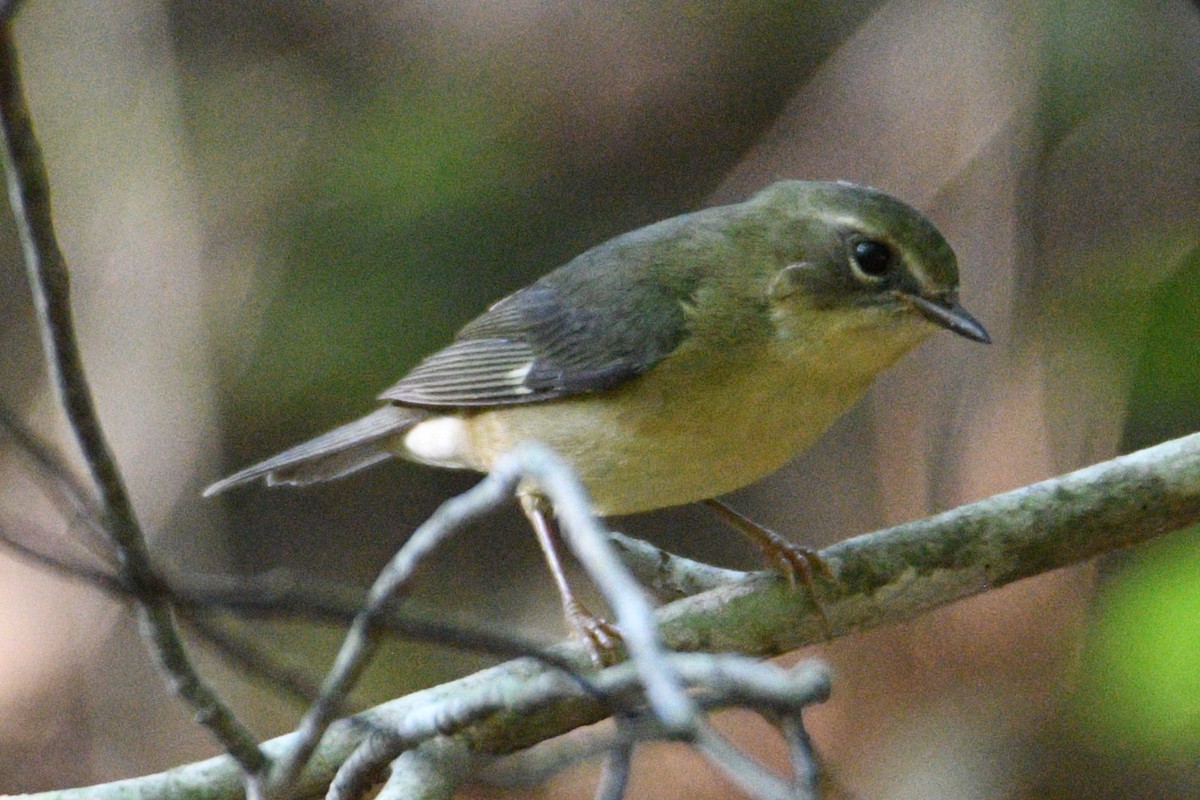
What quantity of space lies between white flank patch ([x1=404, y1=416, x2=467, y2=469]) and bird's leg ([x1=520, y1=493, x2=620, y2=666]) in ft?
1.17

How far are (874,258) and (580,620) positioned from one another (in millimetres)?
1099

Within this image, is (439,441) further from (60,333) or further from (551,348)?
(60,333)

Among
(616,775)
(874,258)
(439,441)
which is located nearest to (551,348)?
(439,441)

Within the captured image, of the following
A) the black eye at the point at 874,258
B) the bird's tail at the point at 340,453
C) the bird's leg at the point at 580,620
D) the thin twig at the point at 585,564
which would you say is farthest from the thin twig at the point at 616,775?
the bird's tail at the point at 340,453

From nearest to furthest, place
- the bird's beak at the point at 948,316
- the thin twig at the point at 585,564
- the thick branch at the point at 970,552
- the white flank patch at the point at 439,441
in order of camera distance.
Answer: the thin twig at the point at 585,564 → the thick branch at the point at 970,552 → the bird's beak at the point at 948,316 → the white flank patch at the point at 439,441

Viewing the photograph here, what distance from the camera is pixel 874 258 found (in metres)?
3.10

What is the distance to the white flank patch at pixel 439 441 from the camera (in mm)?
3699

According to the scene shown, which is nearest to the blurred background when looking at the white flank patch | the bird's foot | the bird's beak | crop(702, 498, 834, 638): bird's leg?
the bird's beak

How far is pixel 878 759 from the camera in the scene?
4457 millimetres

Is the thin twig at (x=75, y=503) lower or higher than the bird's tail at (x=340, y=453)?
higher

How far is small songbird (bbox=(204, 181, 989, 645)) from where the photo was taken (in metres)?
3.02

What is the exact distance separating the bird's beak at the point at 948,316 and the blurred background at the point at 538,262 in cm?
77

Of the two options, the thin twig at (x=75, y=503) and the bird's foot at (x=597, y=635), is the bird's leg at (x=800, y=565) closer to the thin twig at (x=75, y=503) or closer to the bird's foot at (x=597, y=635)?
the bird's foot at (x=597, y=635)

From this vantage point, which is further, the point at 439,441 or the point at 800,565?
the point at 439,441
